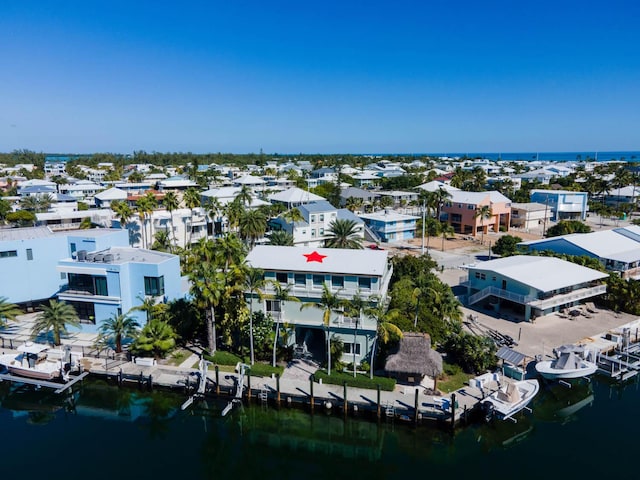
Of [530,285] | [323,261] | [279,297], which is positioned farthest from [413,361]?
[530,285]

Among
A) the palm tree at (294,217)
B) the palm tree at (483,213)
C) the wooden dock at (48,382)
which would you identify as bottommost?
the wooden dock at (48,382)

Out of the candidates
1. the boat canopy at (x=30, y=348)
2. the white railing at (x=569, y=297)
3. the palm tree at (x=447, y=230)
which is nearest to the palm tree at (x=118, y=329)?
the boat canopy at (x=30, y=348)

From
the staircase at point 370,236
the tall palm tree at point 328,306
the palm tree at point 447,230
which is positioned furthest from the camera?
the palm tree at point 447,230

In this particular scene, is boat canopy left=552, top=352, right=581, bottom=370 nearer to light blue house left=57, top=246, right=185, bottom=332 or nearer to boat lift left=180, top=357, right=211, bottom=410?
boat lift left=180, top=357, right=211, bottom=410

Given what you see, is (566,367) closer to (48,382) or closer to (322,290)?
(322,290)

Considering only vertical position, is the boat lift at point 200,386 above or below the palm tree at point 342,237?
below

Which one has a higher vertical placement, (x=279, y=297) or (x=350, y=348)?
(x=279, y=297)

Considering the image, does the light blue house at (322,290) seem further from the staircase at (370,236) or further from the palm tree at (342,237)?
the staircase at (370,236)
